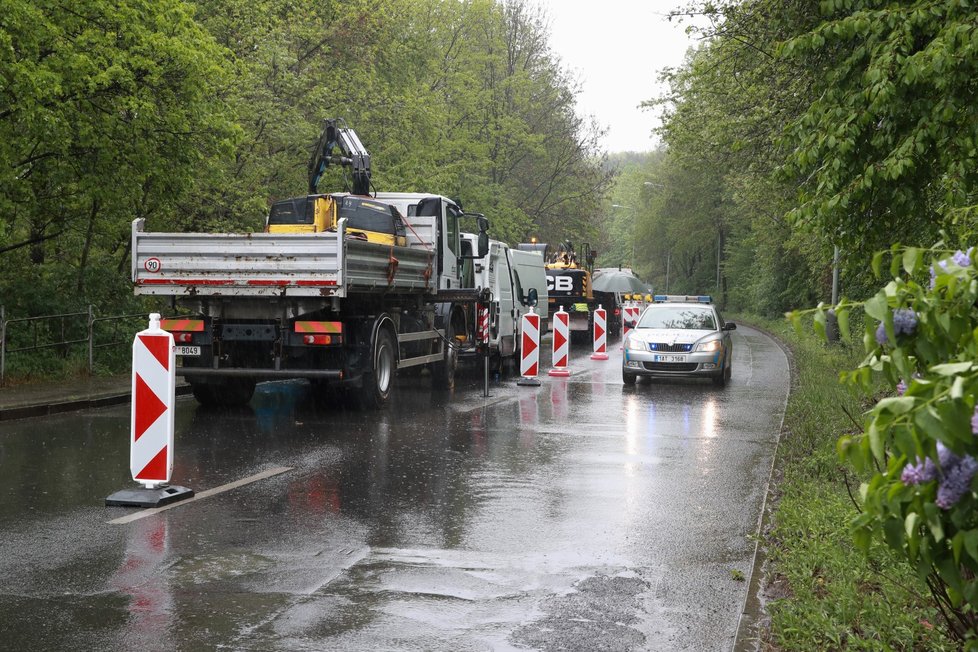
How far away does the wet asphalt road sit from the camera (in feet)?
17.4

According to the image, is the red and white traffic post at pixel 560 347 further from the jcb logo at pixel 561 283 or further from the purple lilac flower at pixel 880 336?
the purple lilac flower at pixel 880 336

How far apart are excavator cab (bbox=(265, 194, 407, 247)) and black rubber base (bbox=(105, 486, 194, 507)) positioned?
856 centimetres

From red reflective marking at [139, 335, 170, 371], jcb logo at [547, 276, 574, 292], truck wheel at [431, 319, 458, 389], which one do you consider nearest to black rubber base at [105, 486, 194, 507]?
red reflective marking at [139, 335, 170, 371]

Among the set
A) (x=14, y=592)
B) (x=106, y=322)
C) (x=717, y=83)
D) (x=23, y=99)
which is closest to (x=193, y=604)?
(x=14, y=592)

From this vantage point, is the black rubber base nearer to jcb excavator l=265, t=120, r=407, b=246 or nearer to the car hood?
jcb excavator l=265, t=120, r=407, b=246

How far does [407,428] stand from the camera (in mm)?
13242

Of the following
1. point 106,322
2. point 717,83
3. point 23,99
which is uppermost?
point 717,83

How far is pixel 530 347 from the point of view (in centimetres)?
2005

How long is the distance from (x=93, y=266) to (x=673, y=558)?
54.9ft

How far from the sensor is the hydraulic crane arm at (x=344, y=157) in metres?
19.2

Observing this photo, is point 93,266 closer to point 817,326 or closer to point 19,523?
point 19,523

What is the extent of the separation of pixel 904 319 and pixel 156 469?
6881 mm

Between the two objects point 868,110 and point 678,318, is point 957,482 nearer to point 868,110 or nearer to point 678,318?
point 868,110

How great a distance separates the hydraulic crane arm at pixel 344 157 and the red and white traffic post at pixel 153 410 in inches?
418
